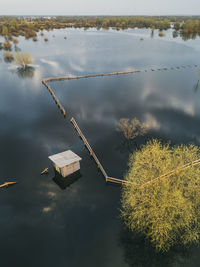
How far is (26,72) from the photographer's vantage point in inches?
3462

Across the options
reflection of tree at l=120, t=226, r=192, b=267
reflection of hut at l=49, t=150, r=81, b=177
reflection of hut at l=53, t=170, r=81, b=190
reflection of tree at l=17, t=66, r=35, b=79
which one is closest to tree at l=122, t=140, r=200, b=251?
reflection of tree at l=120, t=226, r=192, b=267

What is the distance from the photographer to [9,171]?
110 feet

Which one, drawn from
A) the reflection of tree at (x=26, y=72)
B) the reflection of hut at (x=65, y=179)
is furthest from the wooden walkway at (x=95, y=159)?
the reflection of tree at (x=26, y=72)

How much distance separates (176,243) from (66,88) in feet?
214

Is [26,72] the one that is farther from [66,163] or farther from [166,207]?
[166,207]

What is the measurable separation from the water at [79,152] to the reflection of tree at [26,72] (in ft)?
3.08

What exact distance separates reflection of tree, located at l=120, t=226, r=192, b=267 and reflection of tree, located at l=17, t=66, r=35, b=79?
83.7 meters

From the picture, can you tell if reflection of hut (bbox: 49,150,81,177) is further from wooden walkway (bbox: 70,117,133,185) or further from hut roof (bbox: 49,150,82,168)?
wooden walkway (bbox: 70,117,133,185)

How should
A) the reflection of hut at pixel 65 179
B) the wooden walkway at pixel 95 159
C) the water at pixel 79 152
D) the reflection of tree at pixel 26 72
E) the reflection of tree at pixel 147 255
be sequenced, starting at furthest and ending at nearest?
the reflection of tree at pixel 26 72
the wooden walkway at pixel 95 159
the reflection of hut at pixel 65 179
the water at pixel 79 152
the reflection of tree at pixel 147 255

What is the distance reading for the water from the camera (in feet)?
75.0

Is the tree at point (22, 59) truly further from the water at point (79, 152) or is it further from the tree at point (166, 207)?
the tree at point (166, 207)

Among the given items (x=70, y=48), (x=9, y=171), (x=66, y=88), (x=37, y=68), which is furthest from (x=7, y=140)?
(x=70, y=48)

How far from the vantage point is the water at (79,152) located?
75.0 ft

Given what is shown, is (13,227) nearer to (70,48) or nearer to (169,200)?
(169,200)
